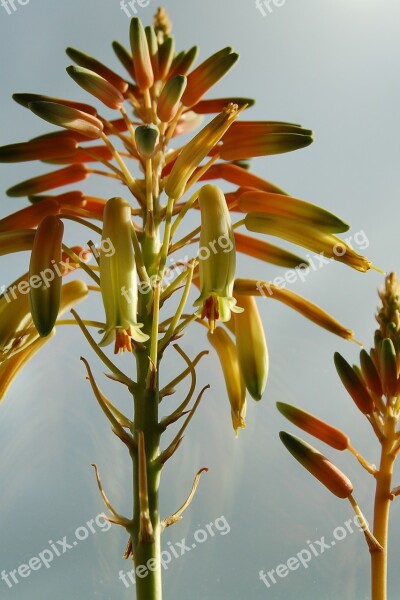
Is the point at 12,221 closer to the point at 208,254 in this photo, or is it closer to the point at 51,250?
the point at 51,250

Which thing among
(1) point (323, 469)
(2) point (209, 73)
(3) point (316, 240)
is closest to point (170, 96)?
(2) point (209, 73)

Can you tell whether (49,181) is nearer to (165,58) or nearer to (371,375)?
(165,58)

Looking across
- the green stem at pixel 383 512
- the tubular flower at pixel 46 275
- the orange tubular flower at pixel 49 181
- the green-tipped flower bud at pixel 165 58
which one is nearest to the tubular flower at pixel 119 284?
the tubular flower at pixel 46 275

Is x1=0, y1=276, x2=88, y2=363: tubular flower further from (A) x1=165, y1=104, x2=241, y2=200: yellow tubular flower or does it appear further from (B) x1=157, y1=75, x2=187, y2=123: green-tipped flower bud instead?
(B) x1=157, y1=75, x2=187, y2=123: green-tipped flower bud

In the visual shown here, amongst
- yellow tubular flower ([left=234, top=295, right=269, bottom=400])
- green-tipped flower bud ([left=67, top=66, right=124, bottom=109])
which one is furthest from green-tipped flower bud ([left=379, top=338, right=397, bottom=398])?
green-tipped flower bud ([left=67, top=66, right=124, bottom=109])

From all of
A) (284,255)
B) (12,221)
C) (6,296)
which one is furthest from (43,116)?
(284,255)

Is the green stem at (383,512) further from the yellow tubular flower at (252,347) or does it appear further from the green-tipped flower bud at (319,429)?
the yellow tubular flower at (252,347)
